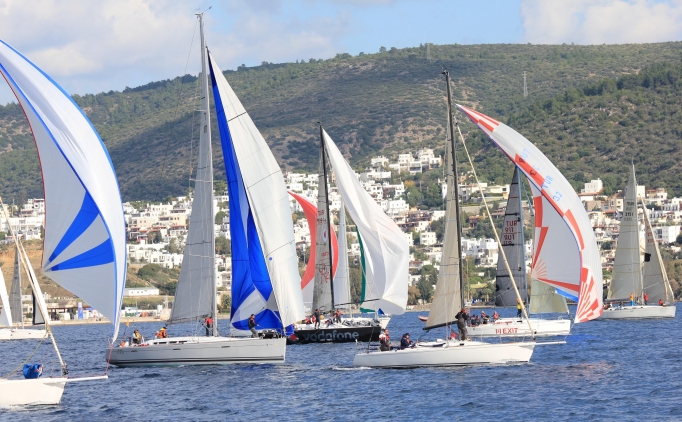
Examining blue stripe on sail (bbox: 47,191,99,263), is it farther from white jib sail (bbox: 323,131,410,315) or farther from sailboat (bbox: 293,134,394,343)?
sailboat (bbox: 293,134,394,343)

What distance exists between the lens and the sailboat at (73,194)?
2636 centimetres

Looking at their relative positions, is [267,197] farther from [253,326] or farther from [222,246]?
[222,246]

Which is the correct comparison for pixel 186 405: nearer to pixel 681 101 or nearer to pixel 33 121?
pixel 33 121

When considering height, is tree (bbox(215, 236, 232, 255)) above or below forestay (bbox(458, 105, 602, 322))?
above

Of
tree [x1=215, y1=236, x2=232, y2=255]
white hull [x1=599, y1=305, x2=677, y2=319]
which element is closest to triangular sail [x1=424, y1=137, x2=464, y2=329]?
white hull [x1=599, y1=305, x2=677, y2=319]

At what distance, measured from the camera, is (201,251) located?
129 feet

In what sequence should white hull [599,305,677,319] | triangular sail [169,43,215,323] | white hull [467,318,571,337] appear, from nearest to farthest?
triangular sail [169,43,215,323]
white hull [467,318,571,337]
white hull [599,305,677,319]

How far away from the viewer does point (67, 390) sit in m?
36.7

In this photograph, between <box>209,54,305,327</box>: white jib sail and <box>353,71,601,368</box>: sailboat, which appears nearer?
<box>353,71,601,368</box>: sailboat

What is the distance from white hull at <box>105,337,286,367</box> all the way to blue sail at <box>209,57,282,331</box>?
126 cm

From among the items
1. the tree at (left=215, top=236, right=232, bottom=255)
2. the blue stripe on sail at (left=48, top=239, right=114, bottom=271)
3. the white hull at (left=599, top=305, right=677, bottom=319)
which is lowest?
the white hull at (left=599, top=305, right=677, bottom=319)

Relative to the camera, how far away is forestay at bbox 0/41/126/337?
26.4 meters

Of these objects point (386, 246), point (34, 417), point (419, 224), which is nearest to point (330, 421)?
point (34, 417)

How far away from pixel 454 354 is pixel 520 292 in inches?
557
